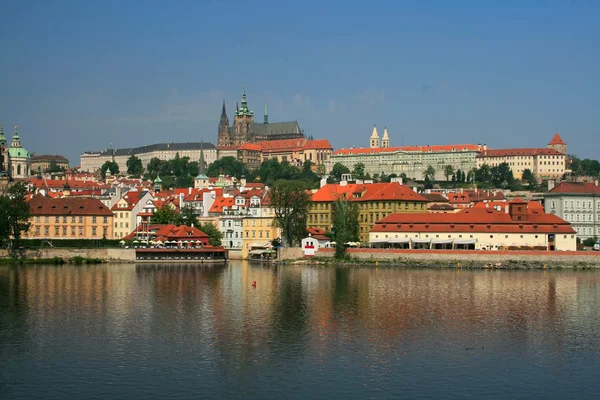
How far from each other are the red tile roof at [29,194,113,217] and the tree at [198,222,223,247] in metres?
9.90

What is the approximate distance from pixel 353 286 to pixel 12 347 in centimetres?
2298

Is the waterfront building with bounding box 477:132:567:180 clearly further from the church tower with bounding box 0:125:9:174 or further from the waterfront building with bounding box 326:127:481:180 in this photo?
the church tower with bounding box 0:125:9:174

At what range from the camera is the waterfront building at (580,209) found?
262 ft

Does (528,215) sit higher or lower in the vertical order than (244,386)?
higher

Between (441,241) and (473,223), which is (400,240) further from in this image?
(473,223)

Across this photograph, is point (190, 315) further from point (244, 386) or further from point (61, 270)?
point (61, 270)

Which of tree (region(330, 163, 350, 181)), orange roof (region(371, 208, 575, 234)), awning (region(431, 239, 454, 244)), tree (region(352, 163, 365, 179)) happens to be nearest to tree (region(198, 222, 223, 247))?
orange roof (region(371, 208, 575, 234))

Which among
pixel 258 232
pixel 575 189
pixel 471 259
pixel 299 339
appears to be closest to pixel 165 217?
pixel 258 232

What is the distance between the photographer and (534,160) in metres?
183

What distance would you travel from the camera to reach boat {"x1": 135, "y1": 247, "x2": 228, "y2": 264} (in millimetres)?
69188

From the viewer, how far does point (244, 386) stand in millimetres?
26406

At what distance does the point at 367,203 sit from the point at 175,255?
18905mm

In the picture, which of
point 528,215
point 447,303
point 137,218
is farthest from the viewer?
point 137,218

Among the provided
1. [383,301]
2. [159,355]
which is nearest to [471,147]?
[383,301]
